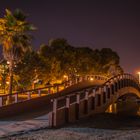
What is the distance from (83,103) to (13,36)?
13.7 m

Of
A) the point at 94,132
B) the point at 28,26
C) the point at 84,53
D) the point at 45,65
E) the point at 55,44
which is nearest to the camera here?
the point at 94,132

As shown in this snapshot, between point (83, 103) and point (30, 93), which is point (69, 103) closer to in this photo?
point (83, 103)

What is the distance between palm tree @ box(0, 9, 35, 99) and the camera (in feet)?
97.0

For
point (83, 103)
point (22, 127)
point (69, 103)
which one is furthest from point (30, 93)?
point (22, 127)

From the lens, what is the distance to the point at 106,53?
73.5m

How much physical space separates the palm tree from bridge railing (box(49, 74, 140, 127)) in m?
8.52

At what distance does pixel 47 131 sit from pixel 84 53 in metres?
51.3

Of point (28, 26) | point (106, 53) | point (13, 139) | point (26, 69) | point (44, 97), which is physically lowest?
point (13, 139)

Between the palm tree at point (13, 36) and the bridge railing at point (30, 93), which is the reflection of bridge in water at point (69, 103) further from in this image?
the palm tree at point (13, 36)

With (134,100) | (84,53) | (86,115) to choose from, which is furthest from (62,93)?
(84,53)

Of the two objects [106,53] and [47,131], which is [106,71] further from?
[47,131]

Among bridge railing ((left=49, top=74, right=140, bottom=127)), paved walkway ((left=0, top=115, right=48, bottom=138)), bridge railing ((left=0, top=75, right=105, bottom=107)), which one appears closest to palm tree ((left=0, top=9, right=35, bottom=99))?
bridge railing ((left=0, top=75, right=105, bottom=107))

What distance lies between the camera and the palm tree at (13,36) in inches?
1164

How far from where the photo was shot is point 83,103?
1884 centimetres
